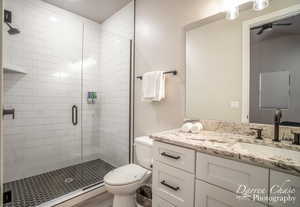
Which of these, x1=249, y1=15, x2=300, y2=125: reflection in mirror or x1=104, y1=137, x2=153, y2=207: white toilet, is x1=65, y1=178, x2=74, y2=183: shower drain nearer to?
x1=104, y1=137, x2=153, y2=207: white toilet

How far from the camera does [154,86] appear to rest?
1783 mm

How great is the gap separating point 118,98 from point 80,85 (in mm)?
753

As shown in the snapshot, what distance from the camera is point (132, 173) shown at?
4.93 ft

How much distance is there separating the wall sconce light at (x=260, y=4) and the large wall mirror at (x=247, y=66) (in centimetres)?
4

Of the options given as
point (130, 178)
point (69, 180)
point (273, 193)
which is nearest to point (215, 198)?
point (273, 193)

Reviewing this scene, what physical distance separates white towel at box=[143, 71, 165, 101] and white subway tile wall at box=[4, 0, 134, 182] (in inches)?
22.9

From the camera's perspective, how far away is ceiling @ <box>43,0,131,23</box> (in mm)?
2289

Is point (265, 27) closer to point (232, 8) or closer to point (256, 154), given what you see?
point (232, 8)

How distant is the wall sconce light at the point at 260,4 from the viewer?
3.73 ft

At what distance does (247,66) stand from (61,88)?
2.58 m

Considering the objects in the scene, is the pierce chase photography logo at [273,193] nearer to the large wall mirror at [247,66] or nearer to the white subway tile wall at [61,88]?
the large wall mirror at [247,66]

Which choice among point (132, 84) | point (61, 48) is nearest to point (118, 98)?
point (132, 84)

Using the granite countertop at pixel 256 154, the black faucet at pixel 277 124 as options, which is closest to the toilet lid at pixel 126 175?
the granite countertop at pixel 256 154

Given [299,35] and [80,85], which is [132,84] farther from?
[299,35]
